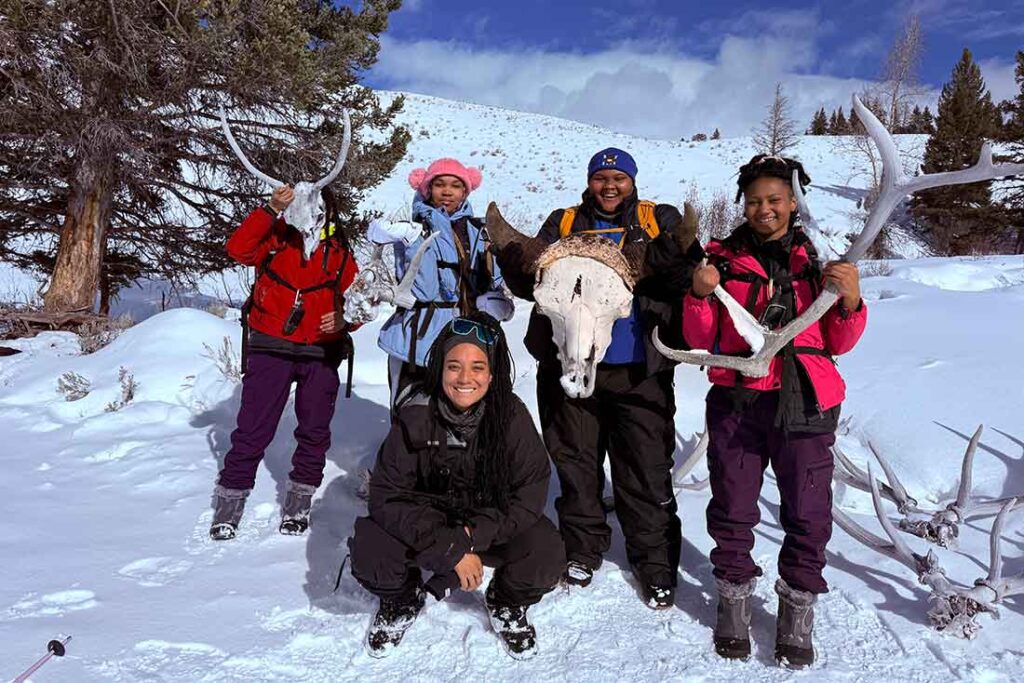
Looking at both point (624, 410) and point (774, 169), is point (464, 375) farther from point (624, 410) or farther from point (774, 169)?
point (774, 169)

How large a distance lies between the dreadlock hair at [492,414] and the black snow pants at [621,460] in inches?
15.3

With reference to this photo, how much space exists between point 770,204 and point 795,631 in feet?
5.33

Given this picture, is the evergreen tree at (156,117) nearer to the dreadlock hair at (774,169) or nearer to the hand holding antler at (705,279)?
the dreadlock hair at (774,169)

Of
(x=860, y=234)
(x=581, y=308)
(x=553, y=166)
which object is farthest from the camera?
(x=553, y=166)

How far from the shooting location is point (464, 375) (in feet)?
8.77

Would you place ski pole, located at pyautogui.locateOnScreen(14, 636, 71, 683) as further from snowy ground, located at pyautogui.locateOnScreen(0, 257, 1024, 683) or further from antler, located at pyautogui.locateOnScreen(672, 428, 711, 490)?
antler, located at pyautogui.locateOnScreen(672, 428, 711, 490)

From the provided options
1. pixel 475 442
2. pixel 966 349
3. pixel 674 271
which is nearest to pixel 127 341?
pixel 475 442

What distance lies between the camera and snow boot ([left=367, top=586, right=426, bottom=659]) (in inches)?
98.8

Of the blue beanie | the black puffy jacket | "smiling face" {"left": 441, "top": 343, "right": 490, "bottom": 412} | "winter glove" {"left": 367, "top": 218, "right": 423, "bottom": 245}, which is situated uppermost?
the blue beanie

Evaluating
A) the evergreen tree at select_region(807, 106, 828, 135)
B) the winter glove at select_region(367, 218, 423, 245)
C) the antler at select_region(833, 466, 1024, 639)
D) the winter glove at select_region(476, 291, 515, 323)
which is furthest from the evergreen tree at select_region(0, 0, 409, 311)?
the evergreen tree at select_region(807, 106, 828, 135)

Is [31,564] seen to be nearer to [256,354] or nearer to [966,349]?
[256,354]

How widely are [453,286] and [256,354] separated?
115cm

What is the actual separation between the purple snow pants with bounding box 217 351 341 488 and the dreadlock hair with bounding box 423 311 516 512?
103 centimetres

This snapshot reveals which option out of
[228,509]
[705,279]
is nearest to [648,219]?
[705,279]
